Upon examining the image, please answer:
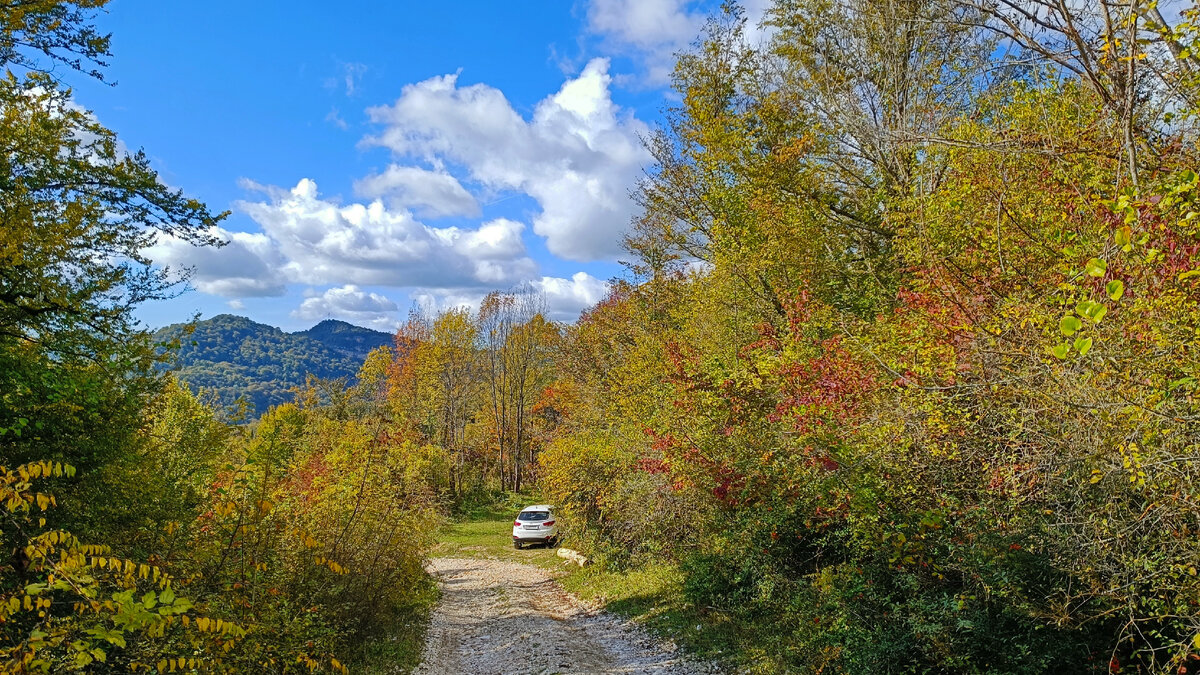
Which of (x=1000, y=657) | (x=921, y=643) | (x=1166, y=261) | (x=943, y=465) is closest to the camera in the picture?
(x=1166, y=261)

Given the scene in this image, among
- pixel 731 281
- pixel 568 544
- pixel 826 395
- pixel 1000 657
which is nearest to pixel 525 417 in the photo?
pixel 568 544

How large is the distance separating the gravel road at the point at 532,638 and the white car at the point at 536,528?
5.38 meters

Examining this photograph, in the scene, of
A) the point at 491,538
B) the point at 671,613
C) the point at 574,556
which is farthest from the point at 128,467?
the point at 491,538

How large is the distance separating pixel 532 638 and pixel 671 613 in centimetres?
262

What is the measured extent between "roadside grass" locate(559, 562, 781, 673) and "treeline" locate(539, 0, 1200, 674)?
0.54 ft

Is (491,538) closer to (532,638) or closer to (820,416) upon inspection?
(532,638)

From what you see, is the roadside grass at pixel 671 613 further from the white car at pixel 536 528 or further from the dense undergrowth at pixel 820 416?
the white car at pixel 536 528

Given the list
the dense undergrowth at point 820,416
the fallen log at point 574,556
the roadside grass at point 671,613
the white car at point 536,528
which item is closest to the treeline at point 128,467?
the dense undergrowth at point 820,416

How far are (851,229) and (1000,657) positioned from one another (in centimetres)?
993

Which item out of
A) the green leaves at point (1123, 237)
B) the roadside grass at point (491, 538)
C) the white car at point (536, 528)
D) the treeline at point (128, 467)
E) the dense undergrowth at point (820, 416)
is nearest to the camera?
the green leaves at point (1123, 237)

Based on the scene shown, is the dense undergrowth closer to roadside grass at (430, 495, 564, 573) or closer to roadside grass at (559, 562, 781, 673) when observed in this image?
roadside grass at (559, 562, 781, 673)

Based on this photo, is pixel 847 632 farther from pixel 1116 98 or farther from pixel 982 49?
pixel 982 49

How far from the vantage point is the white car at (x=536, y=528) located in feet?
73.6

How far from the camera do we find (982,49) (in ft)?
30.9
